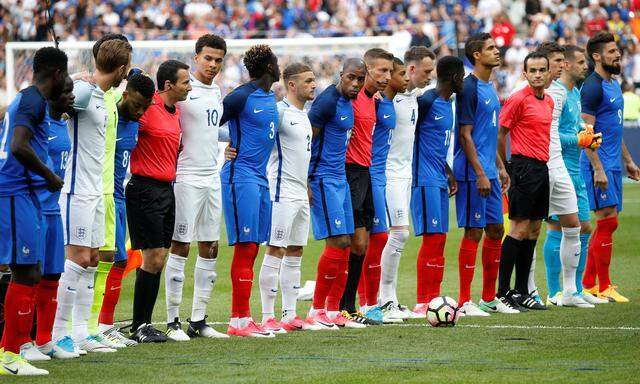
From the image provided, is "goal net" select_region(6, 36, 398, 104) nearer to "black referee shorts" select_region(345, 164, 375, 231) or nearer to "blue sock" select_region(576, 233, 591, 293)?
"blue sock" select_region(576, 233, 591, 293)

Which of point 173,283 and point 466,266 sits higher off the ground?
point 466,266

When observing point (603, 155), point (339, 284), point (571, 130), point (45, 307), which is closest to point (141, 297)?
point (45, 307)

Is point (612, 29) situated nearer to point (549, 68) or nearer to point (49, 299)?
point (549, 68)

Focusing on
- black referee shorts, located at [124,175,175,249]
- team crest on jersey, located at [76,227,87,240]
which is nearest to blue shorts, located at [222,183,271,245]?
black referee shorts, located at [124,175,175,249]

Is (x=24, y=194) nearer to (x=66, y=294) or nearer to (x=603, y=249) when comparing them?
(x=66, y=294)

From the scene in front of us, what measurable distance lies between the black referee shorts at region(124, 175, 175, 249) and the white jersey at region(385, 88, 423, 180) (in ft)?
9.69

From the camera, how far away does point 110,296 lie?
34.7 feet

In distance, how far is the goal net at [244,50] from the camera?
24719 millimetres

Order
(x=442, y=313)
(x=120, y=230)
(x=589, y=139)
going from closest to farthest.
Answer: (x=120, y=230) → (x=442, y=313) → (x=589, y=139)

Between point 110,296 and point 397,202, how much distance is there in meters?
3.25

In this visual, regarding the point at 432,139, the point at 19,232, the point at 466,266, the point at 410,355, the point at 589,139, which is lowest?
the point at 410,355

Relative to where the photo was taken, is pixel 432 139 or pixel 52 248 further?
pixel 432 139

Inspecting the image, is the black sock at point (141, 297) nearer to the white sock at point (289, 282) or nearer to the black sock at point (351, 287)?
the white sock at point (289, 282)

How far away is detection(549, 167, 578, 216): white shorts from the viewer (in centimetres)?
1297
